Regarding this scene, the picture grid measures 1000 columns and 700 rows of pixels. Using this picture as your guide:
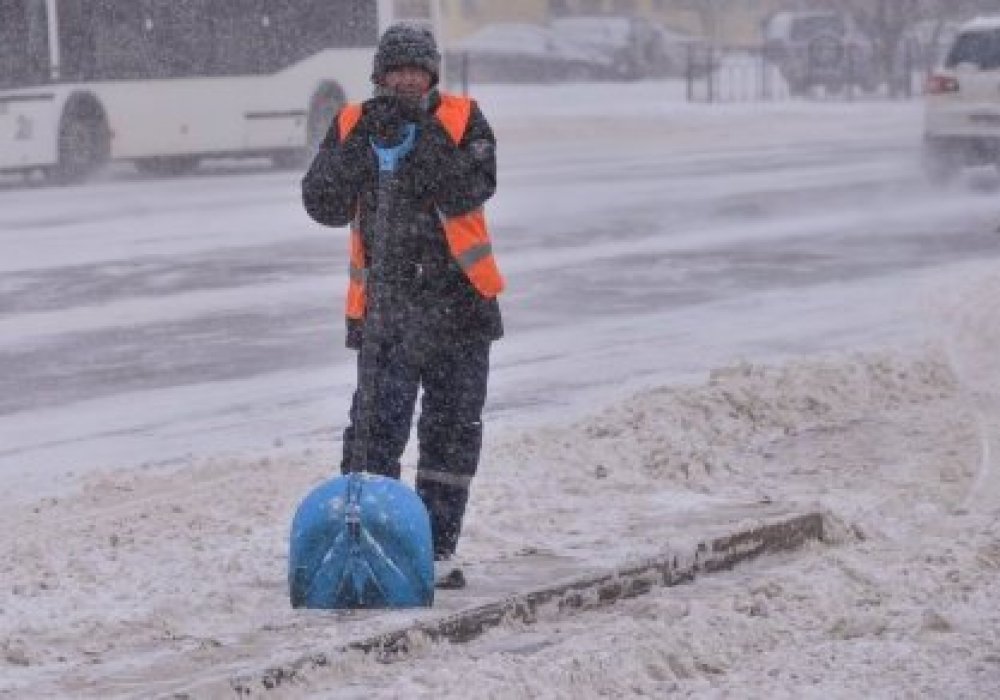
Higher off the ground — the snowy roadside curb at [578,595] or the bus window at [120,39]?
the bus window at [120,39]

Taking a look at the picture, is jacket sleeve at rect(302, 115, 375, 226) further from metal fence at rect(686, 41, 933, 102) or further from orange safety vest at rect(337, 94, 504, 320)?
metal fence at rect(686, 41, 933, 102)

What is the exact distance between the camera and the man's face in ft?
21.2

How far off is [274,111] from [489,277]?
76.3 ft

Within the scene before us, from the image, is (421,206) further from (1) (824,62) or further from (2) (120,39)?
(1) (824,62)

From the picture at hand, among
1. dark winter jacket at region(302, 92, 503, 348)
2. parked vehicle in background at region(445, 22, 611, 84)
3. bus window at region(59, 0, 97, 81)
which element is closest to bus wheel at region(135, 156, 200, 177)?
bus window at region(59, 0, 97, 81)

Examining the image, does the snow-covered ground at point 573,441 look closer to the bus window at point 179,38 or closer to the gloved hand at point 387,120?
the gloved hand at point 387,120

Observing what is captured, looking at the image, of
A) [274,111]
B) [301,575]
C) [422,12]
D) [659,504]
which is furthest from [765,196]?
[301,575]

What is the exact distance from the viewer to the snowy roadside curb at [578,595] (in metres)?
5.75

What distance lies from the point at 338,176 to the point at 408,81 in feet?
1.10

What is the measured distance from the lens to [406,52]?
21.1ft

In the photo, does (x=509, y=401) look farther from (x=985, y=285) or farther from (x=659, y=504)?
(x=985, y=285)

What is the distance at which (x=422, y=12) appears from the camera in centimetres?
3291

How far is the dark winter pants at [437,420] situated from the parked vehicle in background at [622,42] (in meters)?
50.3

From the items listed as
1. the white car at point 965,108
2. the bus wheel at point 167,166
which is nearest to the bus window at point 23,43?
the bus wheel at point 167,166
